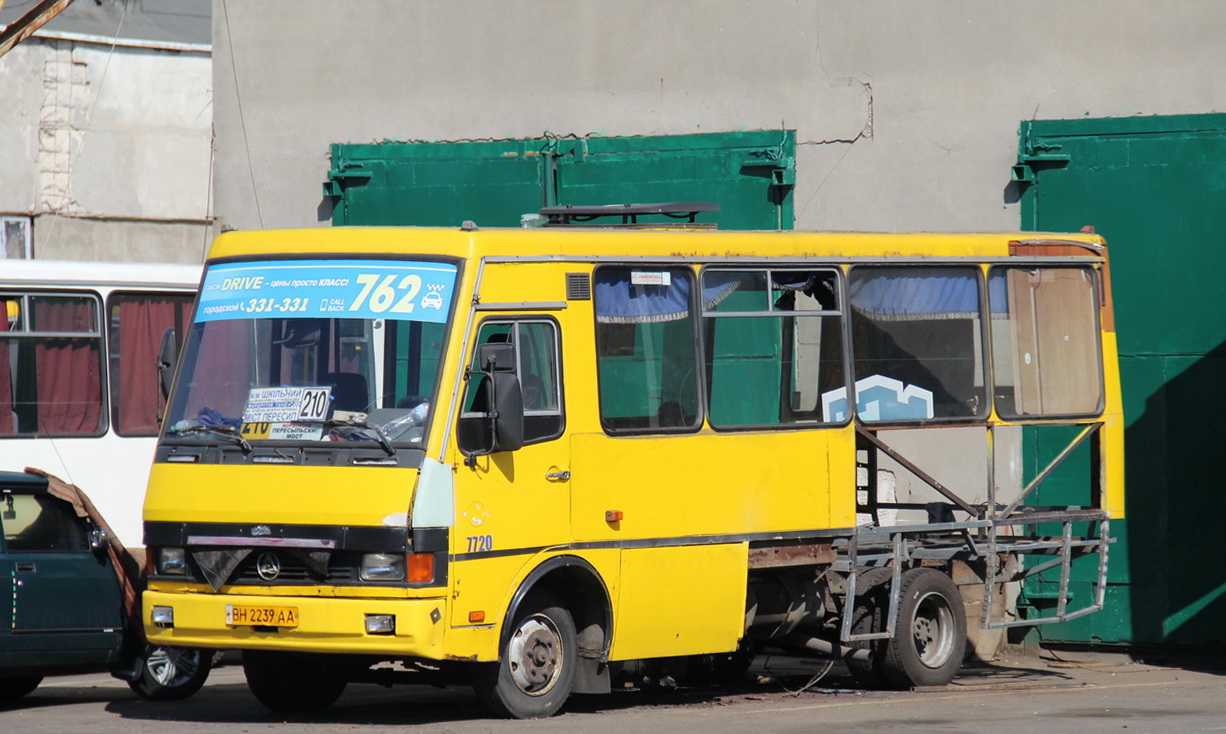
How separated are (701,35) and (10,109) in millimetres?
21363

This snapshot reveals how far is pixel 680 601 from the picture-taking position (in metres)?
11.3

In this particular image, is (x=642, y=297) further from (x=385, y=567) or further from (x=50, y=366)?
(x=50, y=366)

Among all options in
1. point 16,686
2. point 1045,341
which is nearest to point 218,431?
point 16,686

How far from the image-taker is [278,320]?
1057 cm

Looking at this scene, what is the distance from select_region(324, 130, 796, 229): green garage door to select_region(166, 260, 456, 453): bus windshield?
6525 millimetres

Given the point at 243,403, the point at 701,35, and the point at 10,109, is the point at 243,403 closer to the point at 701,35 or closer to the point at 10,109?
the point at 701,35

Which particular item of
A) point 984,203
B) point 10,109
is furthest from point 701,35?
point 10,109

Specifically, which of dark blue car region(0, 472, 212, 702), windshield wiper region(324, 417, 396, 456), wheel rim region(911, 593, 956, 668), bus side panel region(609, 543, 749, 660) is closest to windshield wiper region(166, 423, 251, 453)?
windshield wiper region(324, 417, 396, 456)

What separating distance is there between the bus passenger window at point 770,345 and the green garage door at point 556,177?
13.8 ft

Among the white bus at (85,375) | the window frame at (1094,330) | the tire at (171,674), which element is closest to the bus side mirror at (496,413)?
the tire at (171,674)

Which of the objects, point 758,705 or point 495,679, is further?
point 758,705

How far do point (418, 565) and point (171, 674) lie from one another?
294 centimetres

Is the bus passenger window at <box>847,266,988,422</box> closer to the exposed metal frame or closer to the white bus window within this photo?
the exposed metal frame

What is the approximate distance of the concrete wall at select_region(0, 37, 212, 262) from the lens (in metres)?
34.6
